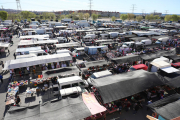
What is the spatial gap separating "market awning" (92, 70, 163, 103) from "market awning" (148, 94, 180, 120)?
70.4 inches

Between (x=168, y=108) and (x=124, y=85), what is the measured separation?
10.5ft

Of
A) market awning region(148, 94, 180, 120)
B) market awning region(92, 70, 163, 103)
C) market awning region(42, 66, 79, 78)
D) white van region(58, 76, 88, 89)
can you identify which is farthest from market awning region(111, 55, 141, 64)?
market awning region(148, 94, 180, 120)

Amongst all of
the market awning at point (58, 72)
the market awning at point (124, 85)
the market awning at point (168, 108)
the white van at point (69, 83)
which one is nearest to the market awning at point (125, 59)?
the market awning at point (124, 85)

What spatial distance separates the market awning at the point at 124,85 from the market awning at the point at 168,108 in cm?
179

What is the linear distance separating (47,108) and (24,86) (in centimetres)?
638

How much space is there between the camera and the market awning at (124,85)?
28.1 ft

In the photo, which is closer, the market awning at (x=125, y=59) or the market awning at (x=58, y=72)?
A: the market awning at (x=58, y=72)

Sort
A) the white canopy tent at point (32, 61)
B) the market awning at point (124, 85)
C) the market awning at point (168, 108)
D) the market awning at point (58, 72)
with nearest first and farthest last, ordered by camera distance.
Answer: the market awning at point (168, 108) < the market awning at point (124, 85) < the market awning at point (58, 72) < the white canopy tent at point (32, 61)

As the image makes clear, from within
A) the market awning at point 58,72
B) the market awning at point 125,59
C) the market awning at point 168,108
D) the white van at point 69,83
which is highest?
the market awning at point 125,59

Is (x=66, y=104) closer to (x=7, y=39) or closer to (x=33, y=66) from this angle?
(x=33, y=66)

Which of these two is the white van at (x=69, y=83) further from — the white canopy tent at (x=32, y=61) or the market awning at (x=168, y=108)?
the market awning at (x=168, y=108)

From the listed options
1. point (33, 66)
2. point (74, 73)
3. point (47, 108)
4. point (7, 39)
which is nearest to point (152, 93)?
point (74, 73)

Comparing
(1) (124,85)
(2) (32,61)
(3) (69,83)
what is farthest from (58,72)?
(1) (124,85)

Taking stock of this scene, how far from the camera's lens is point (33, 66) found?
14.6 m
